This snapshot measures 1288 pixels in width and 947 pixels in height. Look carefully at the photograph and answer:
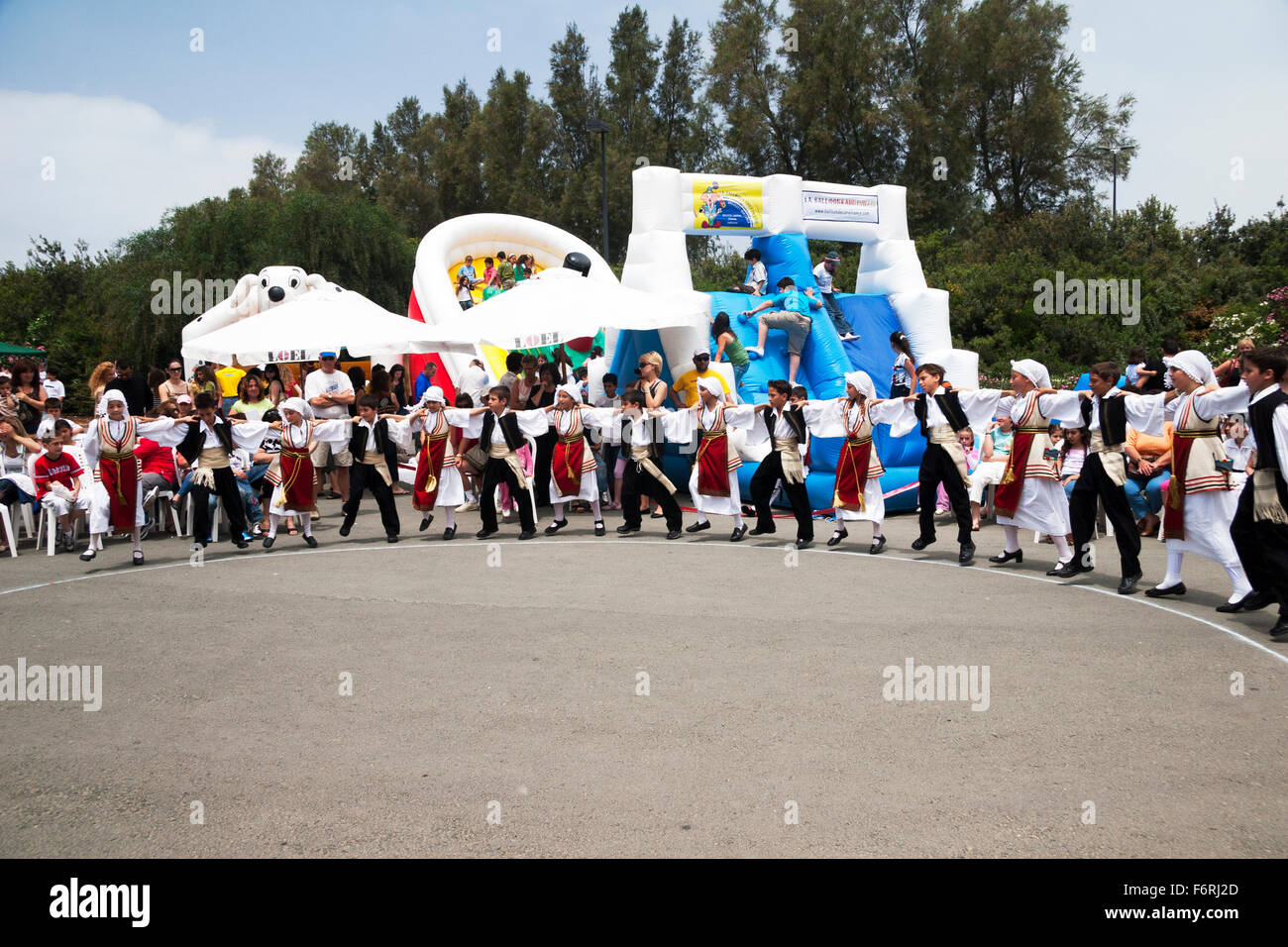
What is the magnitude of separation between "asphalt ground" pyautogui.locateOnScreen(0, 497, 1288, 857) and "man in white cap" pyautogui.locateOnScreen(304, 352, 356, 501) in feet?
9.11

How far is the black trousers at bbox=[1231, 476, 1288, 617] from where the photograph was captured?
6691 mm

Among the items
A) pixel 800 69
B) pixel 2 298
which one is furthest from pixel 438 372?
pixel 2 298

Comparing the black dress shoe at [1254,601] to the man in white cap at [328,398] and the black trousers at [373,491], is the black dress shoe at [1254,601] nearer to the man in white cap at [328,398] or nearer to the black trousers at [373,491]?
the black trousers at [373,491]

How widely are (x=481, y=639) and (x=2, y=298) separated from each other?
1695 inches

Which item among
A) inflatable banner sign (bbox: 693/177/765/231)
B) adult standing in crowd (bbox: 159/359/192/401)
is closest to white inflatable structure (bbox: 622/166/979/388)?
inflatable banner sign (bbox: 693/177/765/231)

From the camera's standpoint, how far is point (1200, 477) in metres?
7.55

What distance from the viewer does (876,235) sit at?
16.7 meters

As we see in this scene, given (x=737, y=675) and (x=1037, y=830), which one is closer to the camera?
(x=1037, y=830)

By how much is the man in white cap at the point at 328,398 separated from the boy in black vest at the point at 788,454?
4.36 metres

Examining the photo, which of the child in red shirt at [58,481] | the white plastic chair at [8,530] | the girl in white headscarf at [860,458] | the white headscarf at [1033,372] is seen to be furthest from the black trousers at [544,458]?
the white plastic chair at [8,530]

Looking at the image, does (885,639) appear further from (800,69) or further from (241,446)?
(800,69)

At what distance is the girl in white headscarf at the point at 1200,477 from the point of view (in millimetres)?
7441

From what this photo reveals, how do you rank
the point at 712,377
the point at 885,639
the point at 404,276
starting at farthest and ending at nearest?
the point at 404,276 → the point at 712,377 → the point at 885,639

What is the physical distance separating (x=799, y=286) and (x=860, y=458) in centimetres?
576
